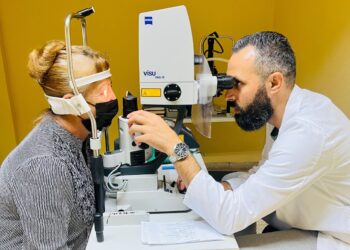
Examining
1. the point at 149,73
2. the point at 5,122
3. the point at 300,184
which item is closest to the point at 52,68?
the point at 149,73

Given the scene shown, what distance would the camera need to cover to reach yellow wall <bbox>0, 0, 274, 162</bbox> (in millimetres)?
2803

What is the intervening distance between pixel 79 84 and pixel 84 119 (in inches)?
5.6

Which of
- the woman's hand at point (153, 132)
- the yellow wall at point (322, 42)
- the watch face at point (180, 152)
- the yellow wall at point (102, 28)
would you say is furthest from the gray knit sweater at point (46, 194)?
the yellow wall at point (102, 28)

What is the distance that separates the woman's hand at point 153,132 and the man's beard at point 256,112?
30cm

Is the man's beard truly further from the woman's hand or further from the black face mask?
the black face mask

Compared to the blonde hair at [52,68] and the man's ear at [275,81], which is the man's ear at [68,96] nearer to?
the blonde hair at [52,68]

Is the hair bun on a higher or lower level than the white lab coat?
higher

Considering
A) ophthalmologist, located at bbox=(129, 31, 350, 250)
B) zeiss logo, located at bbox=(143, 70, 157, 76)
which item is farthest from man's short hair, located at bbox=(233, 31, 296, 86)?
zeiss logo, located at bbox=(143, 70, 157, 76)

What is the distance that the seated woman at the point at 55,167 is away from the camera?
0.89 m

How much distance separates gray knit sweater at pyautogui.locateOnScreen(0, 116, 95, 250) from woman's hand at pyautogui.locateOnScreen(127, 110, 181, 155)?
0.76ft

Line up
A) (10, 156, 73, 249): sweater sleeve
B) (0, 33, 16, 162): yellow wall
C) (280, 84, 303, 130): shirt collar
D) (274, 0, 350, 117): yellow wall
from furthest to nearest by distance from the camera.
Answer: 1. (0, 33, 16, 162): yellow wall
2. (274, 0, 350, 117): yellow wall
3. (280, 84, 303, 130): shirt collar
4. (10, 156, 73, 249): sweater sleeve

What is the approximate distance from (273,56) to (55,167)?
0.77 m

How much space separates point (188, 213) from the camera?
106 centimetres

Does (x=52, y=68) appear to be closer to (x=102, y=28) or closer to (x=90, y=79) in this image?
(x=90, y=79)
